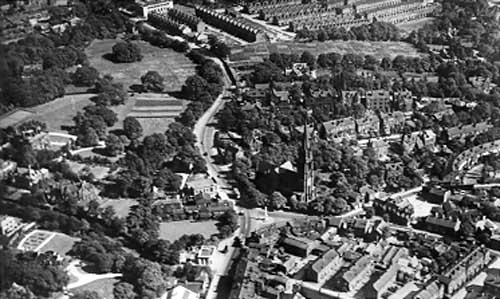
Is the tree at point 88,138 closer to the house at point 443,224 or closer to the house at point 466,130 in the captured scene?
the house at point 443,224

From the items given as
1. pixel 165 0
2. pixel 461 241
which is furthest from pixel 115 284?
pixel 165 0

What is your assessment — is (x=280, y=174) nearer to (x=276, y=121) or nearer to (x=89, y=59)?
(x=276, y=121)

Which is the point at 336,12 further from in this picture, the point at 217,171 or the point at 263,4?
the point at 217,171

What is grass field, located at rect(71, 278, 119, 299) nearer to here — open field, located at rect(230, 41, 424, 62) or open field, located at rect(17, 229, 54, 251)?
open field, located at rect(17, 229, 54, 251)

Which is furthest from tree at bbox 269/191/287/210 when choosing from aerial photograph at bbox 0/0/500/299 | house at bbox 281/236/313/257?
house at bbox 281/236/313/257

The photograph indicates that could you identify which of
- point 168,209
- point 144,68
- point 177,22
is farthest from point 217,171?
point 177,22

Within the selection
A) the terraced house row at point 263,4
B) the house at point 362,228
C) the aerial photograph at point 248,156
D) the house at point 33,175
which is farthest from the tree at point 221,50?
the house at point 362,228

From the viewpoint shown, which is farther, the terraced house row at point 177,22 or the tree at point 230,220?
the terraced house row at point 177,22
